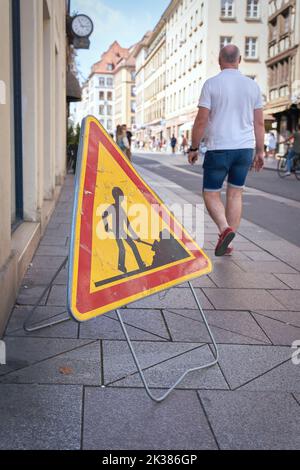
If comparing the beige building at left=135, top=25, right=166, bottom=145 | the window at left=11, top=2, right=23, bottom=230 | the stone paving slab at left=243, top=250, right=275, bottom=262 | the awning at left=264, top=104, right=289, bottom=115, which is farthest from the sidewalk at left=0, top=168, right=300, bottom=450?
the beige building at left=135, top=25, right=166, bottom=145

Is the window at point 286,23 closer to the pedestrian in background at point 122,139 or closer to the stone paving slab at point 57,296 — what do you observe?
the pedestrian in background at point 122,139

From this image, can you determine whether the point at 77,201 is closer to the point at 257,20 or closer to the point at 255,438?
the point at 255,438

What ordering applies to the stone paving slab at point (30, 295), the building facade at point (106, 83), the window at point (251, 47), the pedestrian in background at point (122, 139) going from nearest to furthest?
the stone paving slab at point (30, 295), the pedestrian in background at point (122, 139), the window at point (251, 47), the building facade at point (106, 83)

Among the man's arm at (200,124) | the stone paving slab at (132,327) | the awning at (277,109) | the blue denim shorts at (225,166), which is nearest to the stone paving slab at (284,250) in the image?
the blue denim shorts at (225,166)

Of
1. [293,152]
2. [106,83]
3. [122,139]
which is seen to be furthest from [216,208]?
[106,83]

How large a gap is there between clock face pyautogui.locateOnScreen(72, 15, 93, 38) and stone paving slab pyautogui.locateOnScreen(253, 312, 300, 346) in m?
17.2

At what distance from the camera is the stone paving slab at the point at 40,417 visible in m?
2.44

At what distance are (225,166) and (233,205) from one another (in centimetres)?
46

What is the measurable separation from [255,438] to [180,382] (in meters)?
0.66

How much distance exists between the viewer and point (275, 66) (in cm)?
4553

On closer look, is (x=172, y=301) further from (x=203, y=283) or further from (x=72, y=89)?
(x=72, y=89)

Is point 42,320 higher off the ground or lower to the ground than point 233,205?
lower

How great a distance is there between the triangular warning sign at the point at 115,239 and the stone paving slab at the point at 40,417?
41 centimetres

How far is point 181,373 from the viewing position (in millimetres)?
3250
